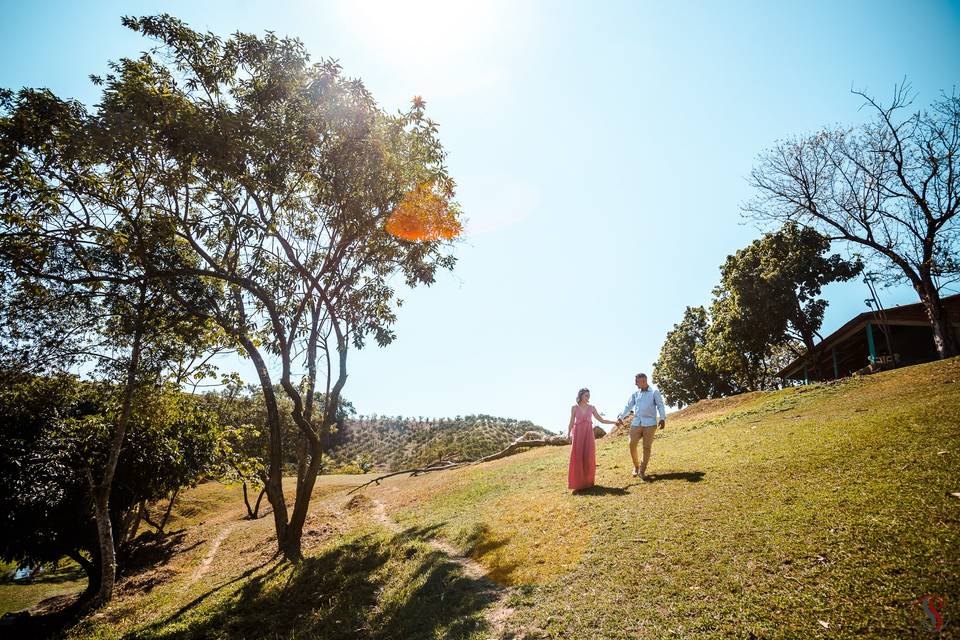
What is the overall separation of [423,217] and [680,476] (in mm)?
10898

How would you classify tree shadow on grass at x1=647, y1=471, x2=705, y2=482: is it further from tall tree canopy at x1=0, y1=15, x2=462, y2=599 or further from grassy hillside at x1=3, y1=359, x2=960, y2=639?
tall tree canopy at x1=0, y1=15, x2=462, y2=599

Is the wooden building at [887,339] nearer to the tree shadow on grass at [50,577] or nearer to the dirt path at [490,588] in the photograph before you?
the dirt path at [490,588]

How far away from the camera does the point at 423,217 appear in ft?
45.6

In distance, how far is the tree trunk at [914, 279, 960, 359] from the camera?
2247cm

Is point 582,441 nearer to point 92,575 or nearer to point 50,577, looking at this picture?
point 92,575

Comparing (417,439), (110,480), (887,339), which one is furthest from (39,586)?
(887,339)

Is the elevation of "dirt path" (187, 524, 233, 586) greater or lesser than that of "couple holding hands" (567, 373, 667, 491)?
lesser

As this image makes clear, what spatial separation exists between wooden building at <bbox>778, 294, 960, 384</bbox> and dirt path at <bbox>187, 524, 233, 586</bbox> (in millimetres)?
33800

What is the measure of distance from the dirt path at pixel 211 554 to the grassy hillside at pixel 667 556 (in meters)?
0.42

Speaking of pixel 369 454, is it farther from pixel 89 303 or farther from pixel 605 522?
pixel 605 522

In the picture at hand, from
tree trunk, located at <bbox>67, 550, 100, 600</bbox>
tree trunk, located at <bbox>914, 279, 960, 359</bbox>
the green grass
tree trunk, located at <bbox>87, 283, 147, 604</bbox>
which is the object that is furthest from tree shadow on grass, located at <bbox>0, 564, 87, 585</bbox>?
tree trunk, located at <bbox>914, 279, 960, 359</bbox>

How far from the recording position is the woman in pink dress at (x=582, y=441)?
11.5m

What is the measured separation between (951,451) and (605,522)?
6428mm

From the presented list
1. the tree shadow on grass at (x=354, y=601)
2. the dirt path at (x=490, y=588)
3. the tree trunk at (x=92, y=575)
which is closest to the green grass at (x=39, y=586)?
the tree trunk at (x=92, y=575)
